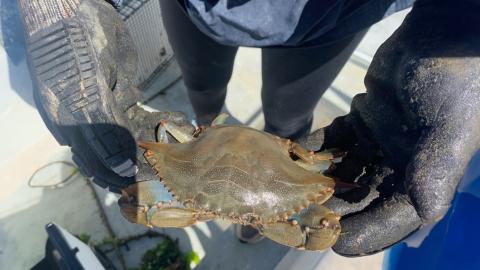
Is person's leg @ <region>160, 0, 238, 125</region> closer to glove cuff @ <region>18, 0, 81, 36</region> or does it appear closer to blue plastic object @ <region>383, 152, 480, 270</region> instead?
glove cuff @ <region>18, 0, 81, 36</region>

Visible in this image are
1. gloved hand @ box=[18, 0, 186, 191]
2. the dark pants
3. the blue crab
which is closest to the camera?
gloved hand @ box=[18, 0, 186, 191]

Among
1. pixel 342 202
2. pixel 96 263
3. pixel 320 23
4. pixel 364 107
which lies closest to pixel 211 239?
pixel 96 263

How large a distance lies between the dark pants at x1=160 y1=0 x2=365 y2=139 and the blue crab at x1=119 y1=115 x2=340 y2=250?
0.29 metres

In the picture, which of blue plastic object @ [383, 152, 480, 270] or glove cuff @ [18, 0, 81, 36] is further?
blue plastic object @ [383, 152, 480, 270]

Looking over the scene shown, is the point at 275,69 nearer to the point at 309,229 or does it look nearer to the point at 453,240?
the point at 309,229

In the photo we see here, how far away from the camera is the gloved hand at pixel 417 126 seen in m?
1.08

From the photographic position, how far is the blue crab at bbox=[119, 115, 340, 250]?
145 centimetres

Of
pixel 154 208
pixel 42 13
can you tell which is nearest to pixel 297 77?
pixel 154 208

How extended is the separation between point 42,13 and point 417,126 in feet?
3.93

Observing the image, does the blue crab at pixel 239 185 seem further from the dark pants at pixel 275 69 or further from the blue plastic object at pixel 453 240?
the blue plastic object at pixel 453 240

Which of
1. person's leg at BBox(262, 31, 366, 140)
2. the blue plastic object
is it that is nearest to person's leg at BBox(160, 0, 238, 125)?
person's leg at BBox(262, 31, 366, 140)

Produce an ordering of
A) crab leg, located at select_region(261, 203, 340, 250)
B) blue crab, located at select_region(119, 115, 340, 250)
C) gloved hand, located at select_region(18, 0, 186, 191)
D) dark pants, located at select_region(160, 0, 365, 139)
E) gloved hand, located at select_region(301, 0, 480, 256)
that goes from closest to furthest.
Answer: gloved hand, located at select_region(301, 0, 480, 256) < gloved hand, located at select_region(18, 0, 186, 191) < crab leg, located at select_region(261, 203, 340, 250) < blue crab, located at select_region(119, 115, 340, 250) < dark pants, located at select_region(160, 0, 365, 139)

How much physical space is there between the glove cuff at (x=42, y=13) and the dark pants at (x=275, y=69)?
406 mm

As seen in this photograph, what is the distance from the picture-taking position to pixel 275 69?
5.40 ft
